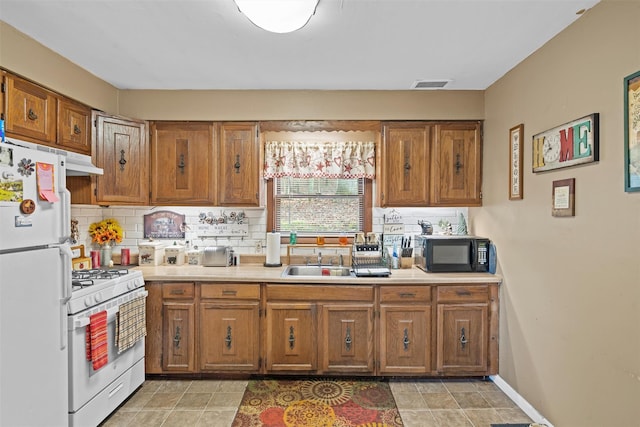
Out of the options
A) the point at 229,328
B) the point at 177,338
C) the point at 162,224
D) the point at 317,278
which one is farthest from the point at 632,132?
the point at 162,224

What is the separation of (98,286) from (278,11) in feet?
6.58

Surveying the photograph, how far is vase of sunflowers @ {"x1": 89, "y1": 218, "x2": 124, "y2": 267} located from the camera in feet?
10.5

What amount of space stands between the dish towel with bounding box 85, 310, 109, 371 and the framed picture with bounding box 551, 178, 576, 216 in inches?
116

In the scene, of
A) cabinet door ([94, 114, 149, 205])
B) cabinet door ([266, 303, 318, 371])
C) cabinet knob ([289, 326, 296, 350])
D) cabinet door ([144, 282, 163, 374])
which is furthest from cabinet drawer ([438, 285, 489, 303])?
cabinet door ([94, 114, 149, 205])

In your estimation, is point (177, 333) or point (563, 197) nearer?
point (563, 197)

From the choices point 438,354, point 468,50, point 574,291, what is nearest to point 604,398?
point 574,291

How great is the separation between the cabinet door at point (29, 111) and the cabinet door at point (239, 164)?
1242 millimetres

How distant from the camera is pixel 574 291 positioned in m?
1.98

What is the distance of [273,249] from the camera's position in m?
3.31

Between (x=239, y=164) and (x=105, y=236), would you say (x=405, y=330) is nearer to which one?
(x=239, y=164)

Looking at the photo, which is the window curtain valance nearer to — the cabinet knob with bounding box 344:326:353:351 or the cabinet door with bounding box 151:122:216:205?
the cabinet door with bounding box 151:122:216:205

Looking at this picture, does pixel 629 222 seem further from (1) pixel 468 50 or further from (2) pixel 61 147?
(2) pixel 61 147

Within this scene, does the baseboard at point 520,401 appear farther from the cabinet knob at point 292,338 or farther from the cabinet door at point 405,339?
the cabinet knob at point 292,338

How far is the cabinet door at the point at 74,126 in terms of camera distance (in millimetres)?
2510
